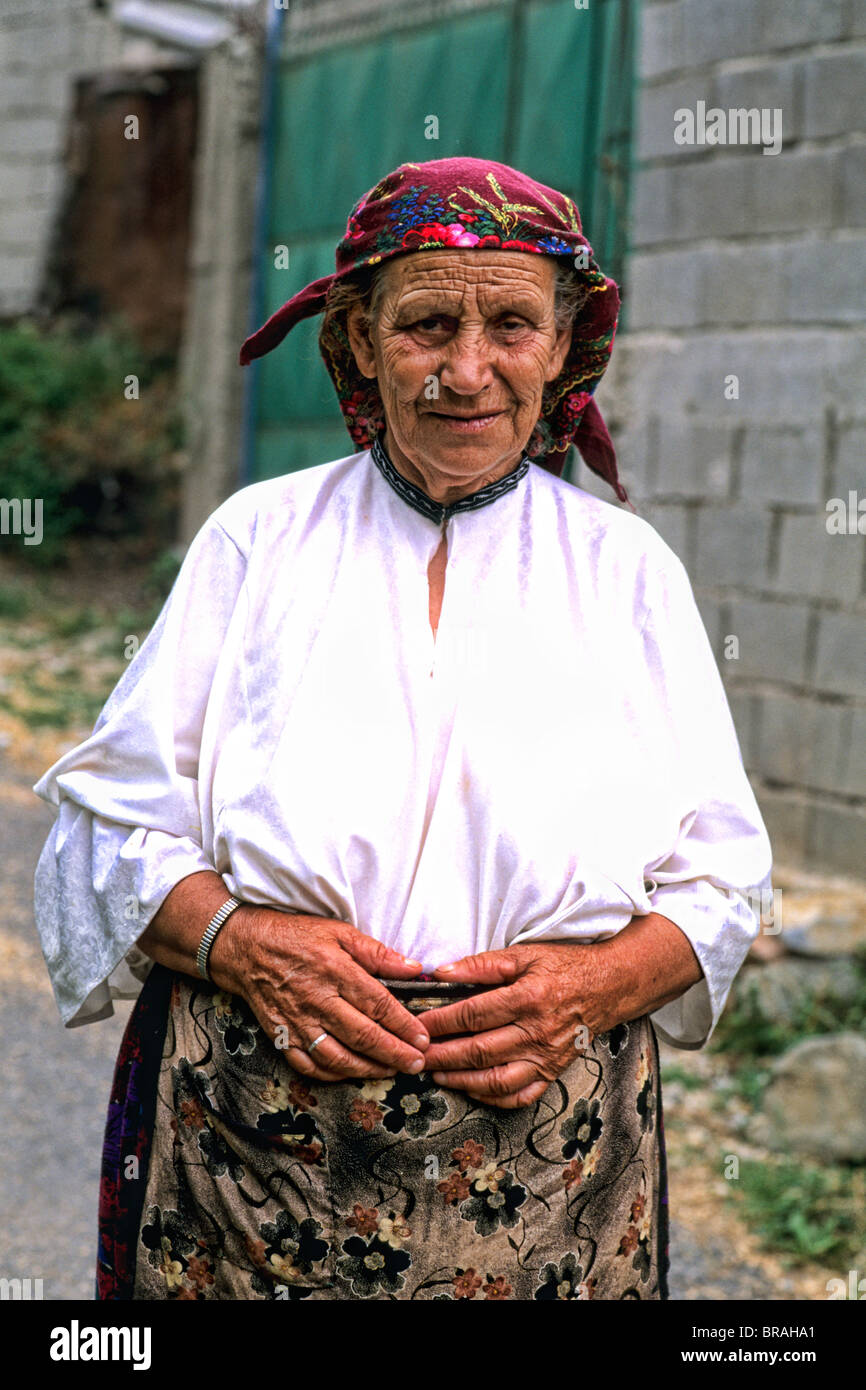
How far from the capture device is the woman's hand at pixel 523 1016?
167 cm

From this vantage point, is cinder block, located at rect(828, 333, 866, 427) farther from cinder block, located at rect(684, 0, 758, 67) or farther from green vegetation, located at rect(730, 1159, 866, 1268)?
green vegetation, located at rect(730, 1159, 866, 1268)

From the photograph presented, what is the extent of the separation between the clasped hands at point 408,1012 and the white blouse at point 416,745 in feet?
0.14

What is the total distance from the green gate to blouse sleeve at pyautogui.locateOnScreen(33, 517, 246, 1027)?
2.58m

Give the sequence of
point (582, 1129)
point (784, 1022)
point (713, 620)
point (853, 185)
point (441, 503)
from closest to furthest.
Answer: point (582, 1129) → point (441, 503) → point (784, 1022) → point (853, 185) → point (713, 620)

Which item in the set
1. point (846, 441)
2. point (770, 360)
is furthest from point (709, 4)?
point (846, 441)

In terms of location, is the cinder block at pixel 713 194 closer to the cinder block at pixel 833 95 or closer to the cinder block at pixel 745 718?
the cinder block at pixel 833 95

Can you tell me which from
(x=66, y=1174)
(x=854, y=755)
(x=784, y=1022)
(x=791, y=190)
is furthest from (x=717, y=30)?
(x=66, y=1174)

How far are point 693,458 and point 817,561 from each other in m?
0.64

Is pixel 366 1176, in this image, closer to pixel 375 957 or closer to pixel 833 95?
pixel 375 957

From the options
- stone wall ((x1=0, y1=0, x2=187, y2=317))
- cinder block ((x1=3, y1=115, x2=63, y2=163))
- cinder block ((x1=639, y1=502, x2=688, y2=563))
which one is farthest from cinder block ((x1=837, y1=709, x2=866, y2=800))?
cinder block ((x1=3, y1=115, x2=63, y2=163))

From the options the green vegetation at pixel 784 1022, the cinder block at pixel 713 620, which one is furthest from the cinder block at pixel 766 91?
the green vegetation at pixel 784 1022

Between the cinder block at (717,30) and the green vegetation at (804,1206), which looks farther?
the cinder block at (717,30)

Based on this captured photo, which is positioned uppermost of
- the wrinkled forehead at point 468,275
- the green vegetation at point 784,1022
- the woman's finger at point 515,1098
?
the wrinkled forehead at point 468,275

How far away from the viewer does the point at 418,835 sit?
173cm
